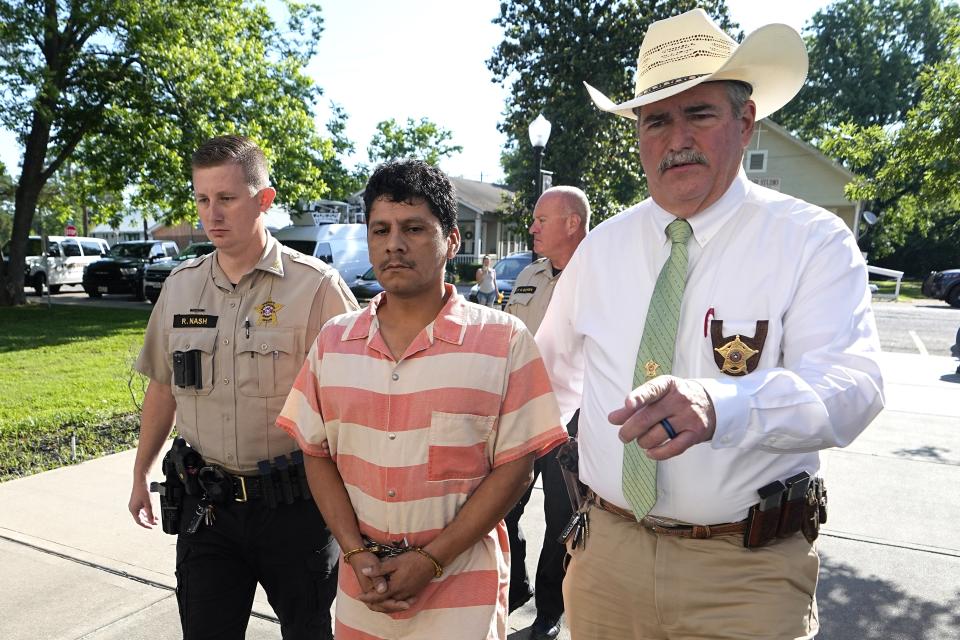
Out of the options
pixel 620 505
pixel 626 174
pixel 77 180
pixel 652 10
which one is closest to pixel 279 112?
pixel 77 180

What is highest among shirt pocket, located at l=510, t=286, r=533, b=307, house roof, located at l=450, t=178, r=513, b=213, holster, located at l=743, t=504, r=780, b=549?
house roof, located at l=450, t=178, r=513, b=213

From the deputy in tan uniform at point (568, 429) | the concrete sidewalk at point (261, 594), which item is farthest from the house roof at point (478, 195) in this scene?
the deputy in tan uniform at point (568, 429)

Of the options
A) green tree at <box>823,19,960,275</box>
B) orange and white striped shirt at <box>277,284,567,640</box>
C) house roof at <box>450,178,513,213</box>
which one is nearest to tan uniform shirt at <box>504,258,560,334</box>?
orange and white striped shirt at <box>277,284,567,640</box>

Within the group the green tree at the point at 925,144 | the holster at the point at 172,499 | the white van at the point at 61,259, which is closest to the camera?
the holster at the point at 172,499

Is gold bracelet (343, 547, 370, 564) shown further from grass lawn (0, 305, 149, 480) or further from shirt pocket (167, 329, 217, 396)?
grass lawn (0, 305, 149, 480)

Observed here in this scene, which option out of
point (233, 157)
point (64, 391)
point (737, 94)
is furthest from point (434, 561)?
point (64, 391)

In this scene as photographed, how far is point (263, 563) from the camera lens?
2434mm

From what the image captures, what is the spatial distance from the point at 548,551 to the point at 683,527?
154cm

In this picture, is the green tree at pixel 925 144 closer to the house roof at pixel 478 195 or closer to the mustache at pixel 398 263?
the mustache at pixel 398 263

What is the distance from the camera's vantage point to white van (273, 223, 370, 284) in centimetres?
1861

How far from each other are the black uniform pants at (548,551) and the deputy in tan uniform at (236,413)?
3.72 feet

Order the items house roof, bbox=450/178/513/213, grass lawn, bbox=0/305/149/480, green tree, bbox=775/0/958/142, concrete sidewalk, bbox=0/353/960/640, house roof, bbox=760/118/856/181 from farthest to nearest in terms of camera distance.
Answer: green tree, bbox=775/0/958/142, house roof, bbox=450/178/513/213, house roof, bbox=760/118/856/181, grass lawn, bbox=0/305/149/480, concrete sidewalk, bbox=0/353/960/640

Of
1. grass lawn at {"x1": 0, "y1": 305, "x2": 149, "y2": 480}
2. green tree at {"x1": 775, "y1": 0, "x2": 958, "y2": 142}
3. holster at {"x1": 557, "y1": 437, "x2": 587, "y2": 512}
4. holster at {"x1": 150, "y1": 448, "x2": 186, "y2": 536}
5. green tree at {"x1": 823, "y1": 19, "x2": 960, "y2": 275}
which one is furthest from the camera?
green tree at {"x1": 775, "y1": 0, "x2": 958, "y2": 142}

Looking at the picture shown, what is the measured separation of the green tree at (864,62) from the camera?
4300cm
